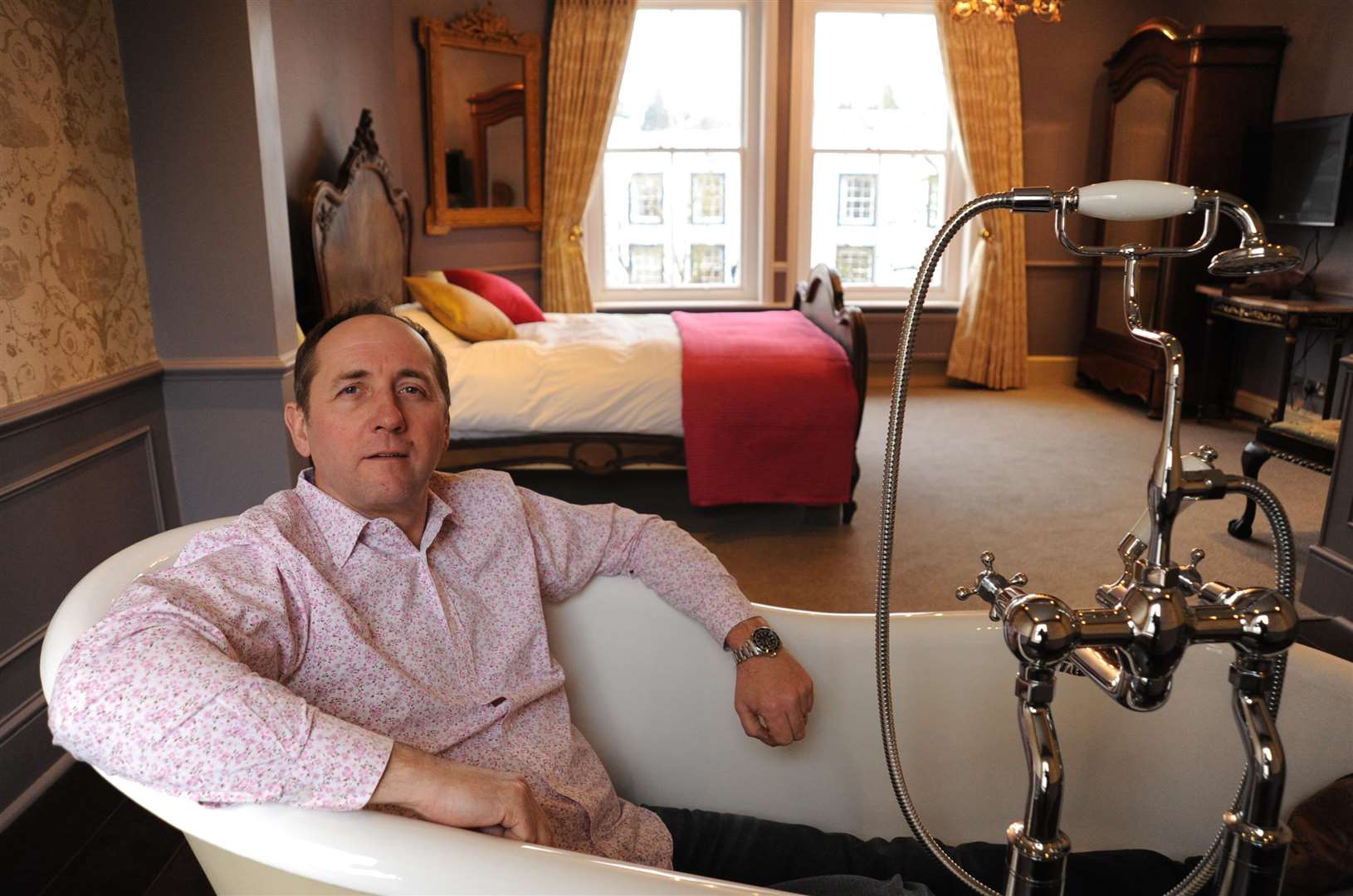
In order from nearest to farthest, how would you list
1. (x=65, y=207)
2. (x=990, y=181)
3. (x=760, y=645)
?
1. (x=760, y=645)
2. (x=65, y=207)
3. (x=990, y=181)

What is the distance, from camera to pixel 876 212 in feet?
20.6

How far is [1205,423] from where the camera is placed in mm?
5164

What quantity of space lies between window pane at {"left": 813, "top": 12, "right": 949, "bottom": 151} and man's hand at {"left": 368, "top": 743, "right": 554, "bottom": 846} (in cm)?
567

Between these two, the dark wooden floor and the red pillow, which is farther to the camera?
the red pillow

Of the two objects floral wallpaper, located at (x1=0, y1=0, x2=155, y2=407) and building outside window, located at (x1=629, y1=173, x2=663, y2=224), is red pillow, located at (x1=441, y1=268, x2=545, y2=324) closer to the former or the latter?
building outside window, located at (x1=629, y1=173, x2=663, y2=224)

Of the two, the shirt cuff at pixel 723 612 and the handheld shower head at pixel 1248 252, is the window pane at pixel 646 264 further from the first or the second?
the handheld shower head at pixel 1248 252

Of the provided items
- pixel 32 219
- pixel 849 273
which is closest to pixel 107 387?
pixel 32 219

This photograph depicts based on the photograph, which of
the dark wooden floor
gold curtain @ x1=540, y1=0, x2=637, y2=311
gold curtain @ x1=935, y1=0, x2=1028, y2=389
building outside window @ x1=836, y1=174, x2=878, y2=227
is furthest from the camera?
building outside window @ x1=836, y1=174, x2=878, y2=227

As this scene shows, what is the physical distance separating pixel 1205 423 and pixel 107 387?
16.3 feet

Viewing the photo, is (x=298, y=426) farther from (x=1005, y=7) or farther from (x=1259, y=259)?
(x=1005, y=7)

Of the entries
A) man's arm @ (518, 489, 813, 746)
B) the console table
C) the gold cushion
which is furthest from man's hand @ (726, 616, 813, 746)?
the gold cushion

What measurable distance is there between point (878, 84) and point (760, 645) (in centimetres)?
540

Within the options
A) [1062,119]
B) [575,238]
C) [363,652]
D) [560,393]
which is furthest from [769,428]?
[1062,119]

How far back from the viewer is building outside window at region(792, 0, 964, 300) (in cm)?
596
